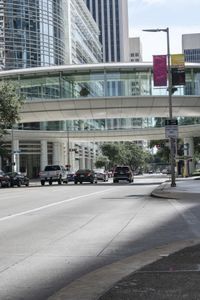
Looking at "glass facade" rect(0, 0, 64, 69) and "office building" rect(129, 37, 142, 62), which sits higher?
"office building" rect(129, 37, 142, 62)

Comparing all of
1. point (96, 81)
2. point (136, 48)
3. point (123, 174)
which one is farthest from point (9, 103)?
point (136, 48)

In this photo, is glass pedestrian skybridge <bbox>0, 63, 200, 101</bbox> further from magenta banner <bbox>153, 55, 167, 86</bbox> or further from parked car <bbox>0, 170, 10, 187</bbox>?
magenta banner <bbox>153, 55, 167, 86</bbox>

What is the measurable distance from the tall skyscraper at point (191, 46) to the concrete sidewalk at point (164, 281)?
233 feet

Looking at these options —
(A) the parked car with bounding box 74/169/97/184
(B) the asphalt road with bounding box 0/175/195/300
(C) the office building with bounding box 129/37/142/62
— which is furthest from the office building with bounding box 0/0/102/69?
(B) the asphalt road with bounding box 0/175/195/300

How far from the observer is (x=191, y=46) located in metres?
91.4

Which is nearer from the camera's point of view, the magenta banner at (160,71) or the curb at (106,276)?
the curb at (106,276)

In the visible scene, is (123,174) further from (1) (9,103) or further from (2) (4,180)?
(1) (9,103)

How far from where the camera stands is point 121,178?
56531 mm

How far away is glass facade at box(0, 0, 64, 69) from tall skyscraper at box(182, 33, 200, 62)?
35.4 m

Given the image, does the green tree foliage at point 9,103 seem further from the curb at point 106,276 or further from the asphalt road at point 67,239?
the curb at point 106,276

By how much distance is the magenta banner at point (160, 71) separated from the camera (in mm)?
36656

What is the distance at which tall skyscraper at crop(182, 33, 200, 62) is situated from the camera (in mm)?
79750

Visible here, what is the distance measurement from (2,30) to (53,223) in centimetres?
10594

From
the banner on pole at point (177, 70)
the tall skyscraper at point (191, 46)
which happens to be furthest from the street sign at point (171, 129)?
the tall skyscraper at point (191, 46)
